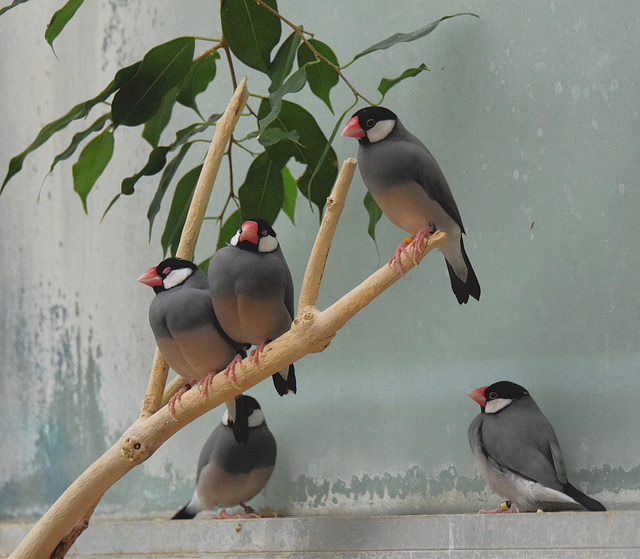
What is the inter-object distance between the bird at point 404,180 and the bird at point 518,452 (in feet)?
0.76

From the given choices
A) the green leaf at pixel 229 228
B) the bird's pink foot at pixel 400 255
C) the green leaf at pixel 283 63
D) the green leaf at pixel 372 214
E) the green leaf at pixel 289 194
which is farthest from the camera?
A: the green leaf at pixel 289 194

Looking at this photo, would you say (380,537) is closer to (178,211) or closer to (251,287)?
(251,287)

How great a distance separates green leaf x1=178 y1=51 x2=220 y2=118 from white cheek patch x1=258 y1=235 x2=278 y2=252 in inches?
14.5

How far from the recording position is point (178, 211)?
141cm

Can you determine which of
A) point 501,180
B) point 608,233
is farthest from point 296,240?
point 608,233

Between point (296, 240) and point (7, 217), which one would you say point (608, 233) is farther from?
point (7, 217)

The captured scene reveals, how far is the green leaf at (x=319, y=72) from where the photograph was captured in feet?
4.18

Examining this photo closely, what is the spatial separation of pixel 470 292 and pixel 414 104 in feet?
1.49

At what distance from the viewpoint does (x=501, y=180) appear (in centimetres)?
136

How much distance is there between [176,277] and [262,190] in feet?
0.92

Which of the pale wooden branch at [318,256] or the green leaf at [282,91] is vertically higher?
the green leaf at [282,91]

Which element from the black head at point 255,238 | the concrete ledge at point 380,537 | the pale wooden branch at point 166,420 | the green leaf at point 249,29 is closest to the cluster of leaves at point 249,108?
the green leaf at point 249,29

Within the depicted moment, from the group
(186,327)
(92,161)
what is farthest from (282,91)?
(92,161)

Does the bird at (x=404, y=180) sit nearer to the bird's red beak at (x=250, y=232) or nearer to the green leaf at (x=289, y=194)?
the bird's red beak at (x=250, y=232)
